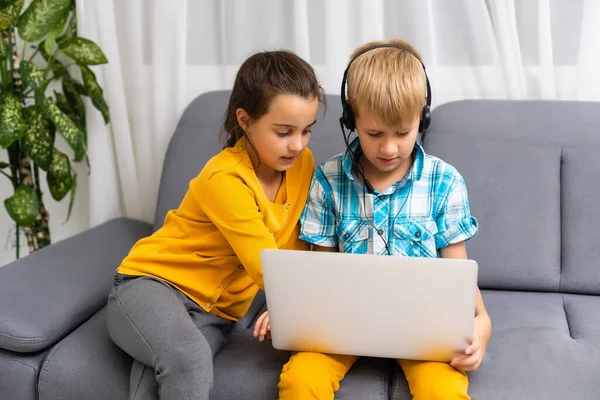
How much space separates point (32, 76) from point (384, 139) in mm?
1186

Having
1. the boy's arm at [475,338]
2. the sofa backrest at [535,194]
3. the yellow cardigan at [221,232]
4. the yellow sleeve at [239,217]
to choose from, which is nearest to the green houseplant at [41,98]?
the yellow cardigan at [221,232]

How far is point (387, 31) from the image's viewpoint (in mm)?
2133

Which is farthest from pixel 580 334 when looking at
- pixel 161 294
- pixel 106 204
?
pixel 106 204

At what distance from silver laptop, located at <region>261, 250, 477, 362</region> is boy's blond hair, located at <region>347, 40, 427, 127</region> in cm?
33

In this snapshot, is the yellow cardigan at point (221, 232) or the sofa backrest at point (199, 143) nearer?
the yellow cardigan at point (221, 232)

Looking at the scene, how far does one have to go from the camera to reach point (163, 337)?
1375 mm

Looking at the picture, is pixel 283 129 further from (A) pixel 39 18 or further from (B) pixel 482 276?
(A) pixel 39 18

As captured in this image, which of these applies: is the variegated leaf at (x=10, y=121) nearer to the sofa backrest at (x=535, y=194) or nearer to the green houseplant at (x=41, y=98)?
the green houseplant at (x=41, y=98)

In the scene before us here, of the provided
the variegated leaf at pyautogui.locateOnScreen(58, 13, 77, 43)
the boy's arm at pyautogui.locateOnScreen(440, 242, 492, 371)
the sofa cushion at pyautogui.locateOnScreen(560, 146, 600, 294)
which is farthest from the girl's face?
the variegated leaf at pyautogui.locateOnScreen(58, 13, 77, 43)

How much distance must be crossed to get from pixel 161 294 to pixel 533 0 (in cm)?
135

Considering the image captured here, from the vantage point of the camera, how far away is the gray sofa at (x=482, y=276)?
54.8 inches

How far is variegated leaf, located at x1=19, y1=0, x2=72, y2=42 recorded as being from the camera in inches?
81.4

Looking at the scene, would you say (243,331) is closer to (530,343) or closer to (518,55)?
(530,343)

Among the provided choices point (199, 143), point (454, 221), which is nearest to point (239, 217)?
point (454, 221)
